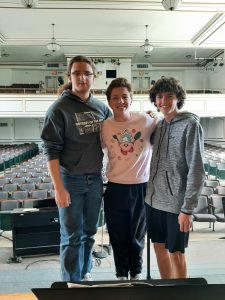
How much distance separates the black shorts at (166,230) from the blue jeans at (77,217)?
38cm

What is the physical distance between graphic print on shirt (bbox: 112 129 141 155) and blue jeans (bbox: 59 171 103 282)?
25 centimetres

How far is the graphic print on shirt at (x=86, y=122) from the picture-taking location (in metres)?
2.08

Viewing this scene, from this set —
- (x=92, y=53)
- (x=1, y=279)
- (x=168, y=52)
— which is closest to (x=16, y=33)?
(x=92, y=53)

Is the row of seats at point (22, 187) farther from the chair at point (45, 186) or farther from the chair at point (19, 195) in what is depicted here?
the chair at point (19, 195)

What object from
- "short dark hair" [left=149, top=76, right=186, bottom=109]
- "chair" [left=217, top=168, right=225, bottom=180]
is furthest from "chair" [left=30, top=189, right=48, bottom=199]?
"chair" [left=217, top=168, right=225, bottom=180]

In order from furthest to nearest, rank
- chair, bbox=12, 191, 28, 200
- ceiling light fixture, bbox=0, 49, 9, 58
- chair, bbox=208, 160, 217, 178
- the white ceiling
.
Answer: ceiling light fixture, bbox=0, 49, 9, 58 → chair, bbox=208, 160, 217, 178 → the white ceiling → chair, bbox=12, 191, 28, 200

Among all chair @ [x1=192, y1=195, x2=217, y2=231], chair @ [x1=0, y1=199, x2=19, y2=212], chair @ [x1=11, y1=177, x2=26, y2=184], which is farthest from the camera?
chair @ [x1=11, y1=177, x2=26, y2=184]

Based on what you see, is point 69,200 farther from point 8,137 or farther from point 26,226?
point 8,137

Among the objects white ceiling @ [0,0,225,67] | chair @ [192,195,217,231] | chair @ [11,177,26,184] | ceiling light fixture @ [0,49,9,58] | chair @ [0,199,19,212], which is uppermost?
ceiling light fixture @ [0,49,9,58]

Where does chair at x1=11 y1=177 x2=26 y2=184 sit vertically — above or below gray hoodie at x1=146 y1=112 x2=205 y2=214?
below

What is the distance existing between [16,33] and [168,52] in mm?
9368

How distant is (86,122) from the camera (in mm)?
2104

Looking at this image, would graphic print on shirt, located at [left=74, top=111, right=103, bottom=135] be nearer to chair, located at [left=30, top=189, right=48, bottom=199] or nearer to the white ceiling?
chair, located at [left=30, top=189, right=48, bottom=199]

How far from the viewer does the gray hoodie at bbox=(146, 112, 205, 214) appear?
6.11 feet
